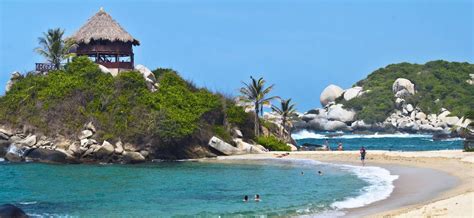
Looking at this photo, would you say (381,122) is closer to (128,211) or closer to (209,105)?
(209,105)

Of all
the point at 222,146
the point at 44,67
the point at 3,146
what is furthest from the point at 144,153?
the point at 44,67

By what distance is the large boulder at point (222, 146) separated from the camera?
53438 millimetres

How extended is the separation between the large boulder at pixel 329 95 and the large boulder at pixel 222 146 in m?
93.8

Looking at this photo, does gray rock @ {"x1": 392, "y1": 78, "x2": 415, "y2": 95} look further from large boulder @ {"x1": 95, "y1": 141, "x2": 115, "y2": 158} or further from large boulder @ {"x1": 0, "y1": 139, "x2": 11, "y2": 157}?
large boulder @ {"x1": 0, "y1": 139, "x2": 11, "y2": 157}

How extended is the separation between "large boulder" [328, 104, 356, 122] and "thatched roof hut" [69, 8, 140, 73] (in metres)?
77.0

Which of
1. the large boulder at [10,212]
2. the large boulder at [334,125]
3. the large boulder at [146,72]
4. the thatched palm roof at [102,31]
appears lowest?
the large boulder at [10,212]

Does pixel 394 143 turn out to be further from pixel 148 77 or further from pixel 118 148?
pixel 118 148

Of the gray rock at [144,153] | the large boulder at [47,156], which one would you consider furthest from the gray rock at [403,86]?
the large boulder at [47,156]

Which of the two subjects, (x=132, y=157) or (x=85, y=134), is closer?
(x=132, y=157)

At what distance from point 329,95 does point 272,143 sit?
88792mm

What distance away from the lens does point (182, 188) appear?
33281mm

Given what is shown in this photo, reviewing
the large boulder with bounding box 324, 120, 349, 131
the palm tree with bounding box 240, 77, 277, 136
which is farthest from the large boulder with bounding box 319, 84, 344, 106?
the palm tree with bounding box 240, 77, 277, 136

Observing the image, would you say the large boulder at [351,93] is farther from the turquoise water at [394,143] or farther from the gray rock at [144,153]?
the gray rock at [144,153]

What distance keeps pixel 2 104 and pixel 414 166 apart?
3498cm
